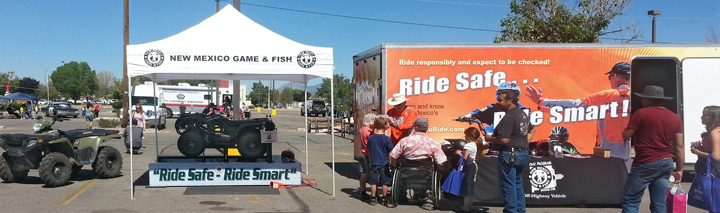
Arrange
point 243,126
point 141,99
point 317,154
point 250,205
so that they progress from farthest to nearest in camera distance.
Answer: point 141,99, point 317,154, point 243,126, point 250,205

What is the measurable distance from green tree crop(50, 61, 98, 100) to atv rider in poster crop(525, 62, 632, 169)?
4676 inches

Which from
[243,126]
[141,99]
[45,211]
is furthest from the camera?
[141,99]

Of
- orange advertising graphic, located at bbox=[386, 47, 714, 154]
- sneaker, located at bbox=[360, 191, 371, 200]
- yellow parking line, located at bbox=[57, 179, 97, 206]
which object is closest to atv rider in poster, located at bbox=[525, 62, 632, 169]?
Answer: orange advertising graphic, located at bbox=[386, 47, 714, 154]

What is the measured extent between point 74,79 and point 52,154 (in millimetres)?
116569

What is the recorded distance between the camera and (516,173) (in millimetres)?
6430

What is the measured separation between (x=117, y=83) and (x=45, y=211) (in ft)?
326

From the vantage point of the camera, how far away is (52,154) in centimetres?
851

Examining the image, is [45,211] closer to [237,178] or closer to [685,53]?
[237,178]

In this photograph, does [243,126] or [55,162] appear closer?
[55,162]

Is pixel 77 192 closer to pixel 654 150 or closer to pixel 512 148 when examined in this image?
pixel 512 148

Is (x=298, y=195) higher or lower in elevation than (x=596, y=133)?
lower

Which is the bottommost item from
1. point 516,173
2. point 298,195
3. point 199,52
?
point 298,195

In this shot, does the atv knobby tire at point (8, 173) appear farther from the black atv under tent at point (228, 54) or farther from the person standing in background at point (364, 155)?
the person standing in background at point (364, 155)

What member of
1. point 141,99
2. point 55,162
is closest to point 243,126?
point 55,162
